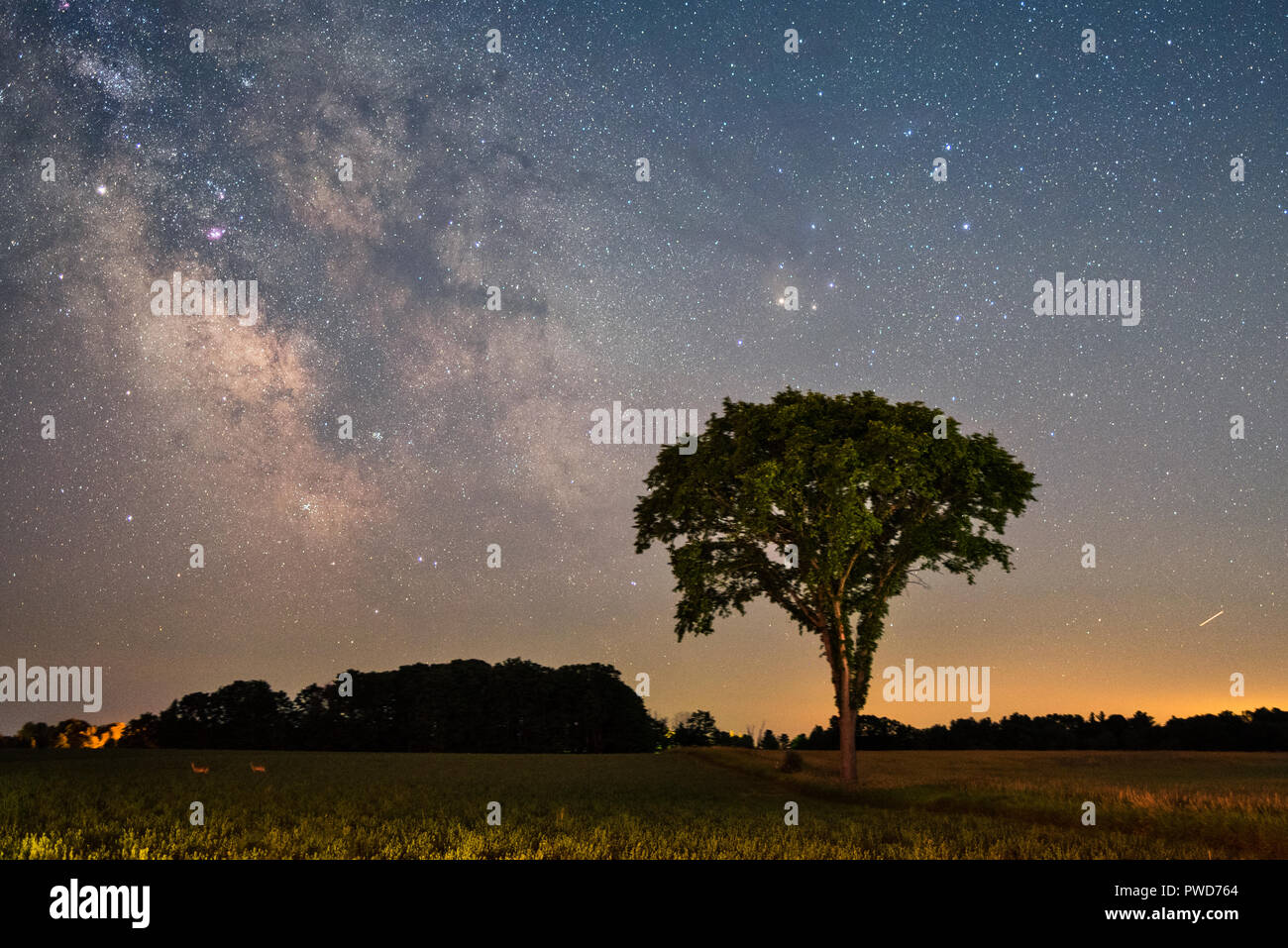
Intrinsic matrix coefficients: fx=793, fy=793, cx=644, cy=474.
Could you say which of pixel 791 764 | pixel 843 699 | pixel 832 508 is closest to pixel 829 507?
pixel 832 508

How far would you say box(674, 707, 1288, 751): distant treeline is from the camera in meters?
76.4

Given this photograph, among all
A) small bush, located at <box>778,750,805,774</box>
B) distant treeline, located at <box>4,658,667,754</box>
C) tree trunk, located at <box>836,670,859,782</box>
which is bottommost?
distant treeline, located at <box>4,658,667,754</box>

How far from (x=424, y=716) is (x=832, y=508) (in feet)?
298

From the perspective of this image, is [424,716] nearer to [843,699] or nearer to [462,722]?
[462,722]

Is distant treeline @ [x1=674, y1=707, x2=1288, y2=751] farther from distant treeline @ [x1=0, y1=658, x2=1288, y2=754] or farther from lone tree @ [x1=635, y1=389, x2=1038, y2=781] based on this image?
lone tree @ [x1=635, y1=389, x2=1038, y2=781]

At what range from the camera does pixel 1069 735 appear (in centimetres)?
8438

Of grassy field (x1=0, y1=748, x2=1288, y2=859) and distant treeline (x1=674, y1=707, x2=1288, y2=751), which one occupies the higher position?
grassy field (x1=0, y1=748, x2=1288, y2=859)

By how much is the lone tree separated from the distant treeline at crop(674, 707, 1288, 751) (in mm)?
37314

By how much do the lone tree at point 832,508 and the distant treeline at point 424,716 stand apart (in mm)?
→ 75085

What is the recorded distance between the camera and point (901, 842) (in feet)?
54.2

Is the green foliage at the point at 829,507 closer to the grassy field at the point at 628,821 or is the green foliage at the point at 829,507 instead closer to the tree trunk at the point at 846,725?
the tree trunk at the point at 846,725

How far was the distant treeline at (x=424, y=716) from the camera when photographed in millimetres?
103062

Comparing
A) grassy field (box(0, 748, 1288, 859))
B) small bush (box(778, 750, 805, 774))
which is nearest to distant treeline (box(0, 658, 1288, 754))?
small bush (box(778, 750, 805, 774))
